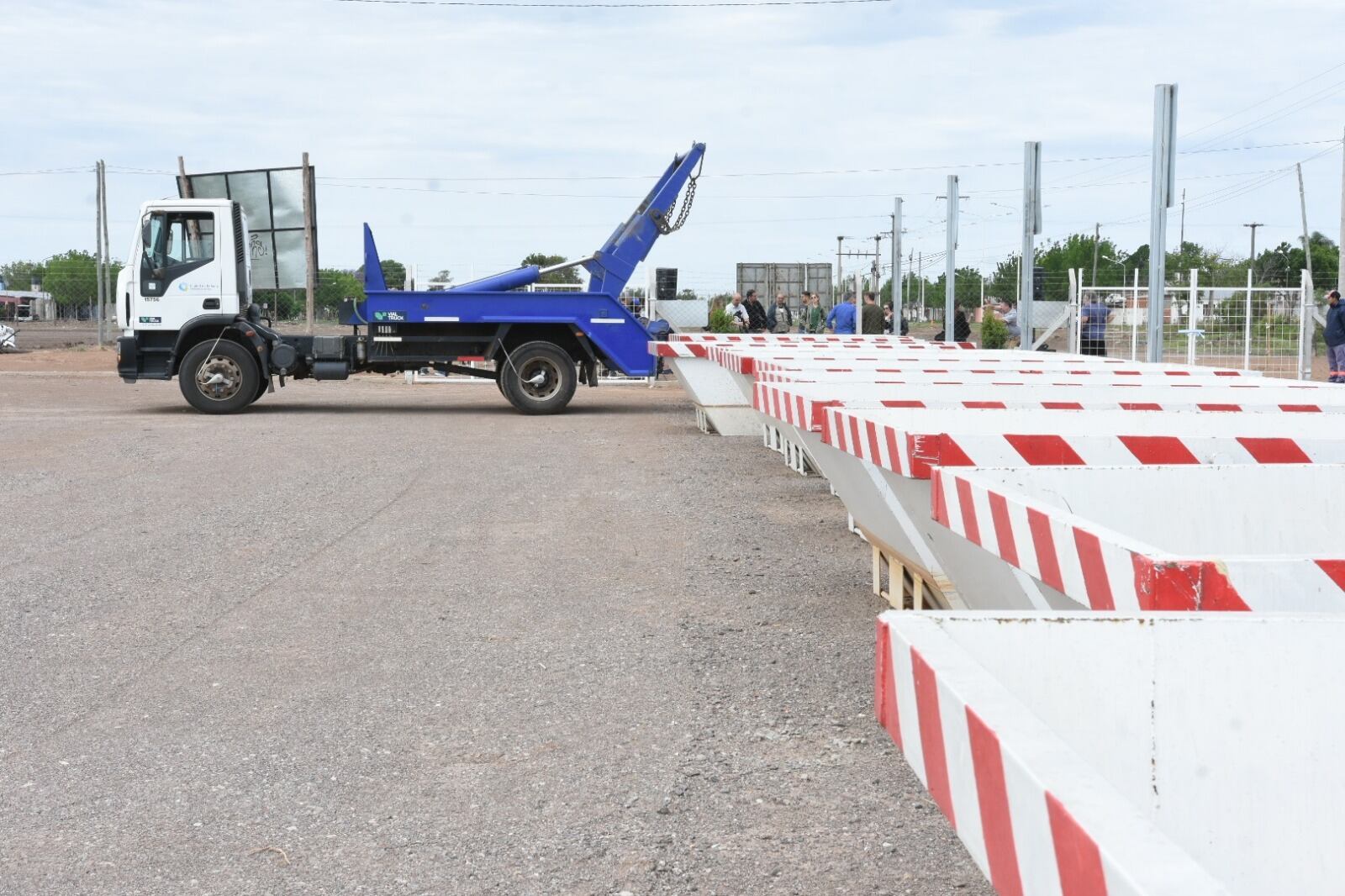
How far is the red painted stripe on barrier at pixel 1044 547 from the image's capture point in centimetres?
380

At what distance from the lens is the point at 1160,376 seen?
1050 centimetres

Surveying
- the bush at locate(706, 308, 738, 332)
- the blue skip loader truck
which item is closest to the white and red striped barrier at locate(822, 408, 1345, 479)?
the blue skip loader truck

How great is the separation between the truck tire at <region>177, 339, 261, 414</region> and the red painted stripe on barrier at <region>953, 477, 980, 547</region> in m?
17.8

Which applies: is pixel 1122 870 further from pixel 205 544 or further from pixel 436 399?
pixel 436 399

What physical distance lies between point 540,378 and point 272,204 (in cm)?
609

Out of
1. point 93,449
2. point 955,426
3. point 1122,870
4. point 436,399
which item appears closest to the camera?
point 1122,870

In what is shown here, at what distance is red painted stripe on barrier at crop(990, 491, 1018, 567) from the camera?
416cm

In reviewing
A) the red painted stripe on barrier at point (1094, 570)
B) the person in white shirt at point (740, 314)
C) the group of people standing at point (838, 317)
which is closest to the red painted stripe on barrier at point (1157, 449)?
the red painted stripe on barrier at point (1094, 570)

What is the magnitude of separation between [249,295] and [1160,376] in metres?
14.7

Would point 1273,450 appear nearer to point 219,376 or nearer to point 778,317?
point 219,376

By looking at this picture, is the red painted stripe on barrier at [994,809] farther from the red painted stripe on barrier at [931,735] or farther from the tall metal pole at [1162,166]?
the tall metal pole at [1162,166]

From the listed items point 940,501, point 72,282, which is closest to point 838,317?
point 940,501

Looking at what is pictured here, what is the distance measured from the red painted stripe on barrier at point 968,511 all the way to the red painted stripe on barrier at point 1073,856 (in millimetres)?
2687

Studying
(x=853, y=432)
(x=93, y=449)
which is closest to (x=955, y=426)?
(x=853, y=432)
